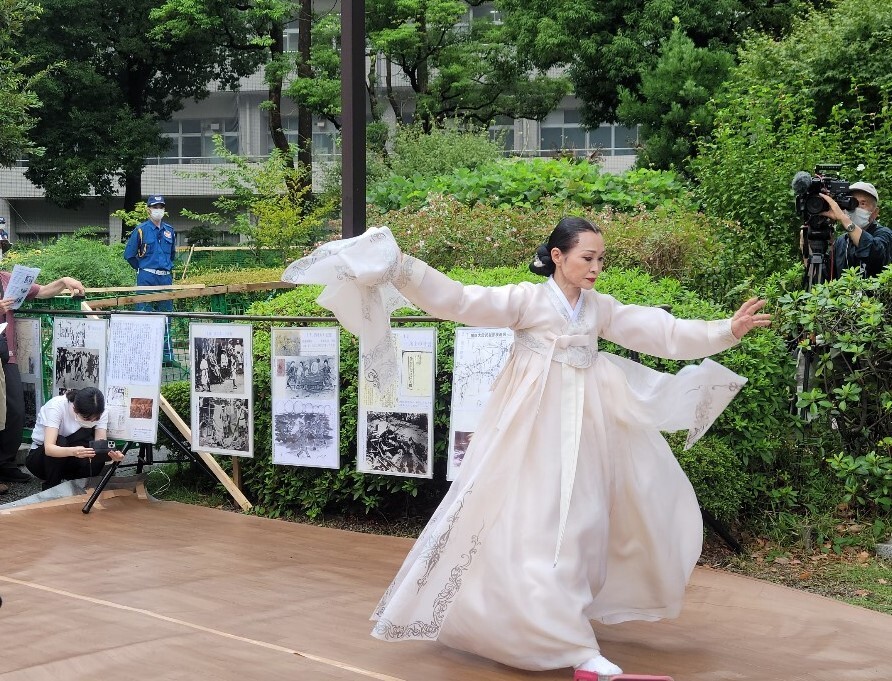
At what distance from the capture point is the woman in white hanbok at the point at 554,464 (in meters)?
4.09

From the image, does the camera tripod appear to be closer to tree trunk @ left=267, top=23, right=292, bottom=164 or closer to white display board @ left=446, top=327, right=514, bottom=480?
white display board @ left=446, top=327, right=514, bottom=480

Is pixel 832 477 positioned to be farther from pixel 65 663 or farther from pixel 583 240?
pixel 65 663

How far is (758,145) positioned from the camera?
30.2ft

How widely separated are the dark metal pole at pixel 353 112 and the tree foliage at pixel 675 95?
11.1 meters

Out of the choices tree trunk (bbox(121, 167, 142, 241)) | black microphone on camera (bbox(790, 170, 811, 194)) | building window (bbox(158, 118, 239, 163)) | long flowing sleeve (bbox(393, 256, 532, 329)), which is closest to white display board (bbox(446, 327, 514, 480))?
long flowing sleeve (bbox(393, 256, 532, 329))

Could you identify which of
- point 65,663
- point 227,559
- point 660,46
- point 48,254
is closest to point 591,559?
point 65,663

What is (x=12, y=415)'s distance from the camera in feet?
27.0

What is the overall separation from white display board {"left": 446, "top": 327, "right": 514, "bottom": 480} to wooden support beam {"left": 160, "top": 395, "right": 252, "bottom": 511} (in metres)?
1.74

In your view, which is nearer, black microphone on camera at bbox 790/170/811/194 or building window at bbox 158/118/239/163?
black microphone on camera at bbox 790/170/811/194

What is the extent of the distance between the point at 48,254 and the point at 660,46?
1068cm

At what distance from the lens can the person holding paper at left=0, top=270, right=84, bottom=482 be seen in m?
8.18

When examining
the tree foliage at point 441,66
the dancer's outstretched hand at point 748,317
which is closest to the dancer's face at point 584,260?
the dancer's outstretched hand at point 748,317

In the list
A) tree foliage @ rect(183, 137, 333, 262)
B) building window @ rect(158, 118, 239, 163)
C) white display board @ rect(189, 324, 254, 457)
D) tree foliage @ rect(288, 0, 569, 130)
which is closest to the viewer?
white display board @ rect(189, 324, 254, 457)

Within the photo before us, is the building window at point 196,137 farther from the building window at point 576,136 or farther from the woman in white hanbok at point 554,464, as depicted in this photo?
the woman in white hanbok at point 554,464
